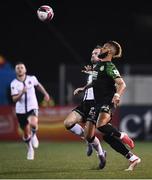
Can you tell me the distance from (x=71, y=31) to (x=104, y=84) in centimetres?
2322

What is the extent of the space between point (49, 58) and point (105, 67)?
2232 centimetres

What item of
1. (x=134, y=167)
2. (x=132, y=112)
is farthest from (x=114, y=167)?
(x=132, y=112)

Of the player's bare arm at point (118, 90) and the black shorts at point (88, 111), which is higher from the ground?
the player's bare arm at point (118, 90)

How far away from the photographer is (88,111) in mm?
13859

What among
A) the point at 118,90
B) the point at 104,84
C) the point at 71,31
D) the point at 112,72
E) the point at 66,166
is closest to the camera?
the point at 118,90

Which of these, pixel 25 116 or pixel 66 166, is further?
pixel 25 116

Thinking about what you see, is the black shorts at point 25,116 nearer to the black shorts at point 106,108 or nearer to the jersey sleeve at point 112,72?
the black shorts at point 106,108

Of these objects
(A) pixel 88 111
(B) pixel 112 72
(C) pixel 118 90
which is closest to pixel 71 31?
(A) pixel 88 111

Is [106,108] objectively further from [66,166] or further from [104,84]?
[66,166]

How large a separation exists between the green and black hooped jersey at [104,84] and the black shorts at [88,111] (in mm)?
270

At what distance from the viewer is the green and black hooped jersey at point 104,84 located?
42.0ft

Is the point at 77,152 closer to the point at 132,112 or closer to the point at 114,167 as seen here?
the point at 114,167

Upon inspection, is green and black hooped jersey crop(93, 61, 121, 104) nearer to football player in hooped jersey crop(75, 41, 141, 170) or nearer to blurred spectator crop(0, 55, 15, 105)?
football player in hooped jersey crop(75, 41, 141, 170)

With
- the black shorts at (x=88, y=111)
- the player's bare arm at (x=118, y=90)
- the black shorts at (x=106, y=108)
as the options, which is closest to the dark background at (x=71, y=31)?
the black shorts at (x=88, y=111)
